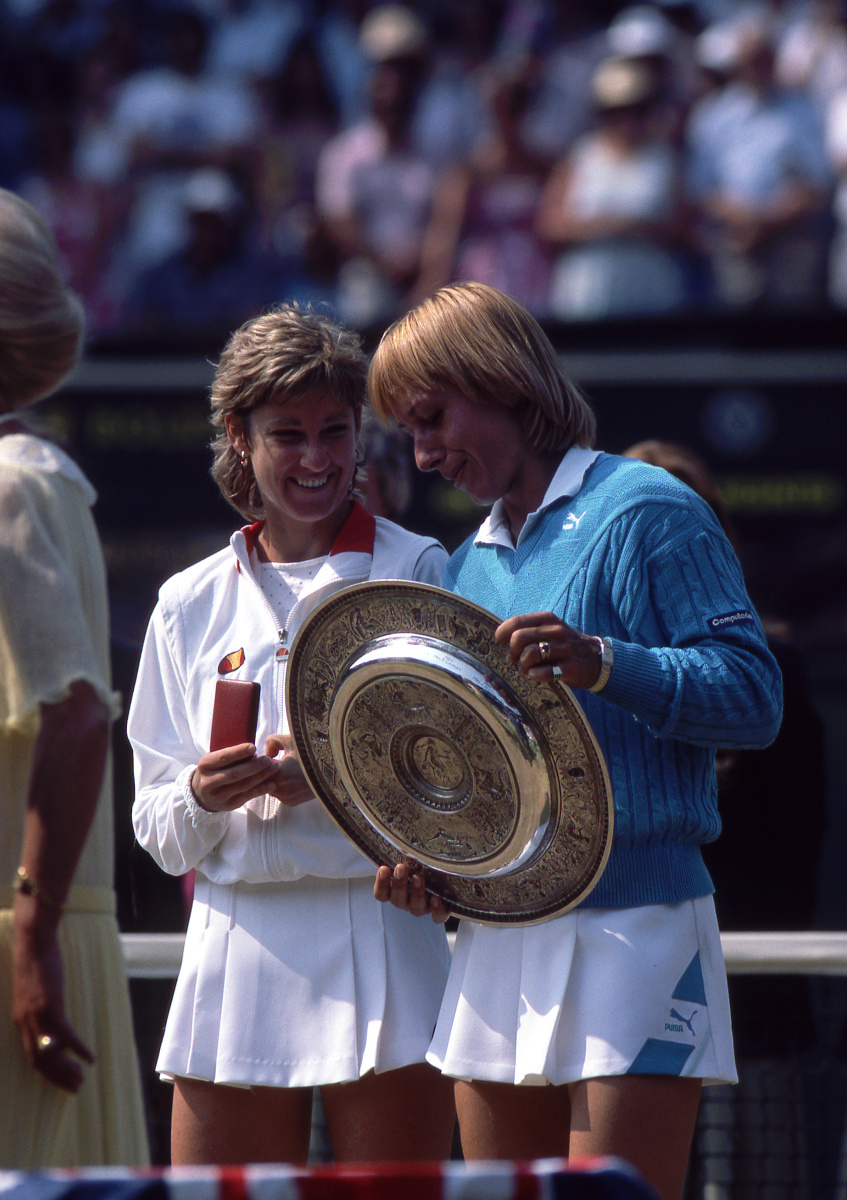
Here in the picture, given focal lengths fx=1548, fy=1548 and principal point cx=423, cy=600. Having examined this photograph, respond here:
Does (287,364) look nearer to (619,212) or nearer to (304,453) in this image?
(304,453)

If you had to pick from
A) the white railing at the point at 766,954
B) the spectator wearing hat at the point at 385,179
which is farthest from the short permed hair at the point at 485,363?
the spectator wearing hat at the point at 385,179

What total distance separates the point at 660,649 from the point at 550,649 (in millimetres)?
195

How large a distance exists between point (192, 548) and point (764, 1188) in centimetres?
352

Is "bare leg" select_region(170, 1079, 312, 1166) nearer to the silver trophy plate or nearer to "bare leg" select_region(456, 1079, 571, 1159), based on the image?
"bare leg" select_region(456, 1079, 571, 1159)

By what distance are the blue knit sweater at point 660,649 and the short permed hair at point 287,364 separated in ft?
1.67

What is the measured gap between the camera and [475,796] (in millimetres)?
2199

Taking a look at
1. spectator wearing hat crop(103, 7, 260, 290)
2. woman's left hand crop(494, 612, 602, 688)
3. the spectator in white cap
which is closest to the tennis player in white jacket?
woman's left hand crop(494, 612, 602, 688)

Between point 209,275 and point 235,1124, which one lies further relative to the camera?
point 209,275

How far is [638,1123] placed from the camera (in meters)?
2.04

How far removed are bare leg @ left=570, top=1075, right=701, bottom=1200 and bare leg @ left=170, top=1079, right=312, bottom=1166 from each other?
0.53 metres

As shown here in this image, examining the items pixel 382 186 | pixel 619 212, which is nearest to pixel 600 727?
pixel 619 212

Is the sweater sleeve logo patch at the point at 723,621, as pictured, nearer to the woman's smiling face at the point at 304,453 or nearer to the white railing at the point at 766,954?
the woman's smiling face at the point at 304,453

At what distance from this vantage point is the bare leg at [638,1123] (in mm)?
2027

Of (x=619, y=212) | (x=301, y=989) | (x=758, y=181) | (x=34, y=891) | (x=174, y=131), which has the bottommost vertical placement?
(x=301, y=989)
